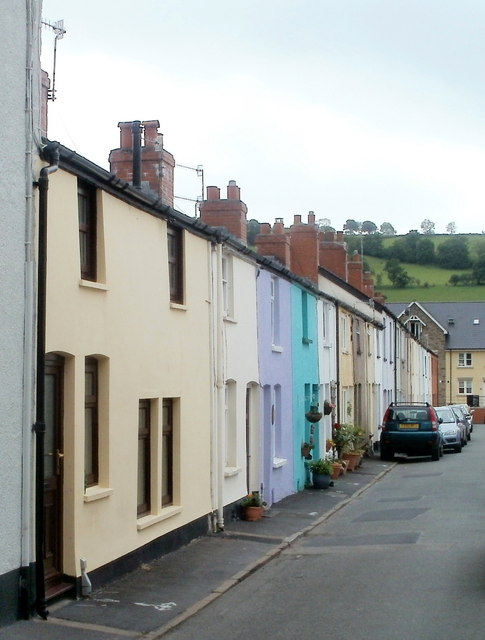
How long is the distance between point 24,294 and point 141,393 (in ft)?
11.4

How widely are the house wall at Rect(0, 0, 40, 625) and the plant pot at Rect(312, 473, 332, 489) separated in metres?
15.1

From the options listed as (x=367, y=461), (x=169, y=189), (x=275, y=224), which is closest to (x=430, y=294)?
(x=367, y=461)

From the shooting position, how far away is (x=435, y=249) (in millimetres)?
139375

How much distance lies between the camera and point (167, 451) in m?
14.2

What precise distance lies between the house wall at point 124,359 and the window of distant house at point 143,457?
11 centimetres

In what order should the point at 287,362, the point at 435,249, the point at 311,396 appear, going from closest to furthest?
1. the point at 287,362
2. the point at 311,396
3. the point at 435,249

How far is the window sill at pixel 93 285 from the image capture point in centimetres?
1077

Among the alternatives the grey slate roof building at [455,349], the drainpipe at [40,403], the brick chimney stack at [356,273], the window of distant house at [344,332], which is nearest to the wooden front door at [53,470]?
the drainpipe at [40,403]

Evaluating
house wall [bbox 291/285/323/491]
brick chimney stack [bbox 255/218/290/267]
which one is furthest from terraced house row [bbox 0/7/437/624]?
brick chimney stack [bbox 255/218/290/267]

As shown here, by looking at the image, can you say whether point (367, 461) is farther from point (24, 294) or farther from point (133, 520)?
point (24, 294)

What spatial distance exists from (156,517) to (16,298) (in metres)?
4.76

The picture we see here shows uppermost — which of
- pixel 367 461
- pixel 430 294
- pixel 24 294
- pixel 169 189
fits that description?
pixel 430 294

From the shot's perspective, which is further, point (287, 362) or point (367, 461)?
point (367, 461)

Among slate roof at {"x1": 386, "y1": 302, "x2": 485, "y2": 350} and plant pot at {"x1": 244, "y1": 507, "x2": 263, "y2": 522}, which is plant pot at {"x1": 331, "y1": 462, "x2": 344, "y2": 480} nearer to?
plant pot at {"x1": 244, "y1": 507, "x2": 263, "y2": 522}
